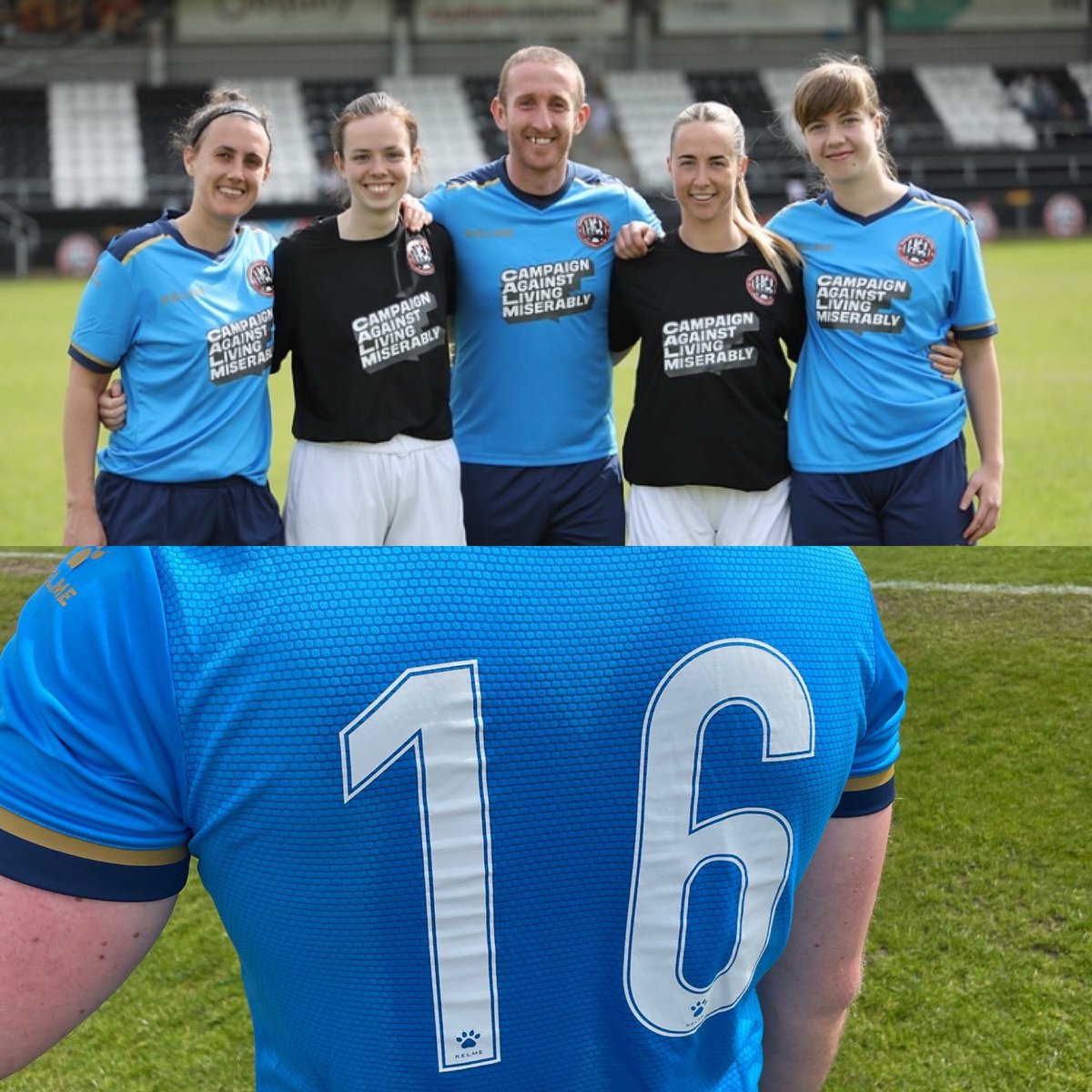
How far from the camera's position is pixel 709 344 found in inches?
110

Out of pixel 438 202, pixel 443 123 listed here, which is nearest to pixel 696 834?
pixel 438 202

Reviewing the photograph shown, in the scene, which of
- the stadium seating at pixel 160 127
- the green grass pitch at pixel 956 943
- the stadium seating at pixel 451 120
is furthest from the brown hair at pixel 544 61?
the stadium seating at pixel 160 127

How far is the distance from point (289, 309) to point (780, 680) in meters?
2.47

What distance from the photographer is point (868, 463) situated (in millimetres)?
2785

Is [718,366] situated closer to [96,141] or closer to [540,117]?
[540,117]

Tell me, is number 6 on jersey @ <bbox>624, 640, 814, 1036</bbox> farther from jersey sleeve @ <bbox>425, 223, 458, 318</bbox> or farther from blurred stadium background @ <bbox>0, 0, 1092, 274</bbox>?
blurred stadium background @ <bbox>0, 0, 1092, 274</bbox>

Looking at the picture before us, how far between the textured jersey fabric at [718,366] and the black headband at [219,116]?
96 centimetres

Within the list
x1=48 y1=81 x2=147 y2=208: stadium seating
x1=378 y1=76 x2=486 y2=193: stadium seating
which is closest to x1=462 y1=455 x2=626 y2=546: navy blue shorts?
x1=48 y1=81 x2=147 y2=208: stadium seating

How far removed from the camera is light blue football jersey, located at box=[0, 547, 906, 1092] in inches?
22.9

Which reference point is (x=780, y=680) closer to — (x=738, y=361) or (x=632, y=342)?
(x=738, y=361)

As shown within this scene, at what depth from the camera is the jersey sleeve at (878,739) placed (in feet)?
2.26

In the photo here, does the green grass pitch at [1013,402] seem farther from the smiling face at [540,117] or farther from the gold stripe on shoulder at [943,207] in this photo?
the smiling face at [540,117]

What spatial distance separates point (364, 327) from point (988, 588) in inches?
76.2

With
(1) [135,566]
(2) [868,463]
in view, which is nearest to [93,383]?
(2) [868,463]
